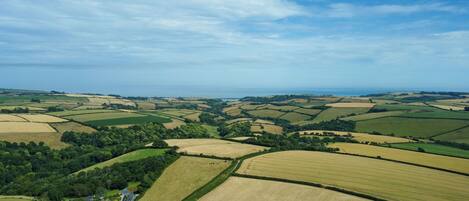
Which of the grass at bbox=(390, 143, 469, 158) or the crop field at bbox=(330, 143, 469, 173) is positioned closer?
the crop field at bbox=(330, 143, 469, 173)

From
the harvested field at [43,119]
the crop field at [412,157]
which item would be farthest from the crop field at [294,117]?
the harvested field at [43,119]

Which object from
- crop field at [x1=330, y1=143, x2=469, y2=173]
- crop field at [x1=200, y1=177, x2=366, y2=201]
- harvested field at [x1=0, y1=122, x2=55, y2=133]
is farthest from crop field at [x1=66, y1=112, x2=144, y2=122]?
crop field at [x1=200, y1=177, x2=366, y2=201]

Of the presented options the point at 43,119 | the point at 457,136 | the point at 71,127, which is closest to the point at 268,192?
the point at 457,136

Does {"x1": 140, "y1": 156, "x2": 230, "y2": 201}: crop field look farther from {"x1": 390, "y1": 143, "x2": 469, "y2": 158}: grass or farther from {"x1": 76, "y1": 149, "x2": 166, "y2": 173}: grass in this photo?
{"x1": 390, "y1": 143, "x2": 469, "y2": 158}: grass

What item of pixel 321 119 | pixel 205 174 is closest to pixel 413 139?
pixel 321 119

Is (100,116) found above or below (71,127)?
above

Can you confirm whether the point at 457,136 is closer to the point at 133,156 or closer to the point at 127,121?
the point at 133,156

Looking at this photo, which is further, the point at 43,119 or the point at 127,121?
the point at 127,121

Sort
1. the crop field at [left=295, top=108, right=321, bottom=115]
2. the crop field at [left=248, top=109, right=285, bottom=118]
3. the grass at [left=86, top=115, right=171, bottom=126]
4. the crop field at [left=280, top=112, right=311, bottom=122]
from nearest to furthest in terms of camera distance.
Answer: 1. the grass at [left=86, top=115, right=171, bottom=126]
2. the crop field at [left=280, top=112, right=311, bottom=122]
3. the crop field at [left=295, top=108, right=321, bottom=115]
4. the crop field at [left=248, top=109, right=285, bottom=118]
